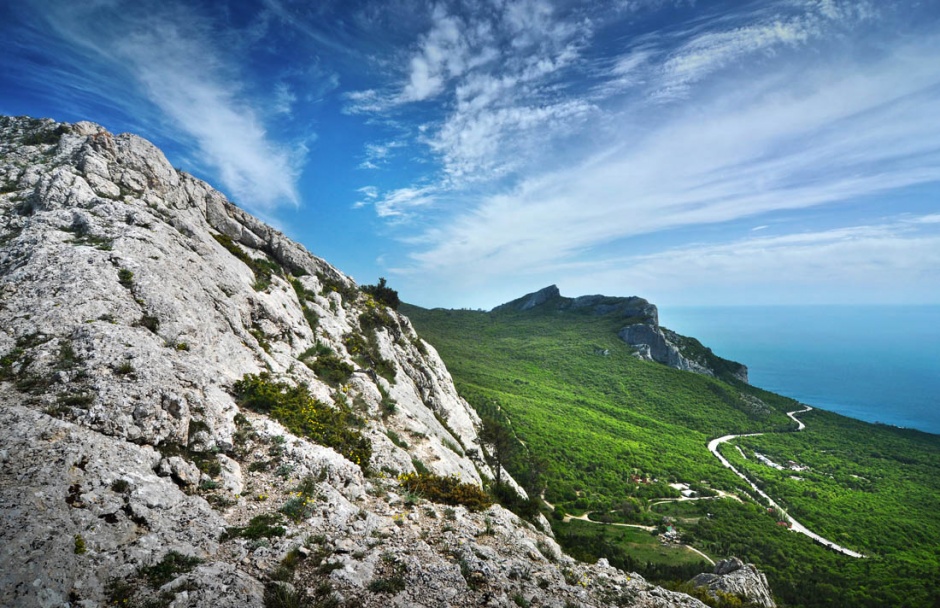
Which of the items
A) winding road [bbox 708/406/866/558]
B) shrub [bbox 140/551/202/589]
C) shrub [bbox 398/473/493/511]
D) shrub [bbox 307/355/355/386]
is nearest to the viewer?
shrub [bbox 140/551/202/589]

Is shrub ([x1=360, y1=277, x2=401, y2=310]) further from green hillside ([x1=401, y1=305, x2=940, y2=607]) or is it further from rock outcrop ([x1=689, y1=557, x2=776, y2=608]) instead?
rock outcrop ([x1=689, y1=557, x2=776, y2=608])

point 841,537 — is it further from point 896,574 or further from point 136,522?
point 136,522

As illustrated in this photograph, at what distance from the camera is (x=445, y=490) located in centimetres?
1634

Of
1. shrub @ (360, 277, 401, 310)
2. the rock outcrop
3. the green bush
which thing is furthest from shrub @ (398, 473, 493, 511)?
shrub @ (360, 277, 401, 310)

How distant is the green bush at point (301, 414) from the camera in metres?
16.2

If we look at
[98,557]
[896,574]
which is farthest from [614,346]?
[98,557]

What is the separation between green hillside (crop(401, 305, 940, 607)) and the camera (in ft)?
151

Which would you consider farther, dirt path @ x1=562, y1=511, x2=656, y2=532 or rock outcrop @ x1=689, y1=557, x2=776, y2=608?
dirt path @ x1=562, y1=511, x2=656, y2=532

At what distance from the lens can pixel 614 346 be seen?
141m

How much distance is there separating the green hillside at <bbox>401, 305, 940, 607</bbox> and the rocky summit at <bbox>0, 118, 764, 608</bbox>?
8.57 metres

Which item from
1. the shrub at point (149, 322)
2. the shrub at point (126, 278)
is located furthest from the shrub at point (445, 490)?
the shrub at point (126, 278)

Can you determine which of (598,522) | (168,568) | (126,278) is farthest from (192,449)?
(598,522)

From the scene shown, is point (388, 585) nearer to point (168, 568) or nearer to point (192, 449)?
point (168, 568)

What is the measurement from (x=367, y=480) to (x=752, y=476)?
93.2 m
